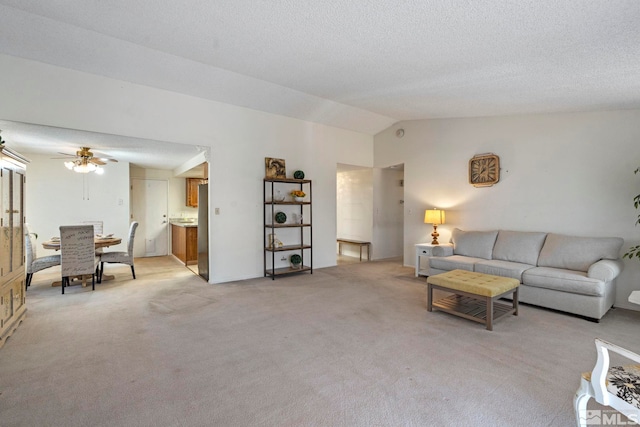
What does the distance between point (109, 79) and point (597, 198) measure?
6.45 meters

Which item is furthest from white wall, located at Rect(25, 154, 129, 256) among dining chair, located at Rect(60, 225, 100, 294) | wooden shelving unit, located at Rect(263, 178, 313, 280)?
wooden shelving unit, located at Rect(263, 178, 313, 280)

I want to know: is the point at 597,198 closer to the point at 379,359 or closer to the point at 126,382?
the point at 379,359

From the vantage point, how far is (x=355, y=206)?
7.39 m

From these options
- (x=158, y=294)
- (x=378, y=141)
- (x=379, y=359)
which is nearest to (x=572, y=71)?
(x=379, y=359)

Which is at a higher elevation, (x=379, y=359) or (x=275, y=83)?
(x=275, y=83)

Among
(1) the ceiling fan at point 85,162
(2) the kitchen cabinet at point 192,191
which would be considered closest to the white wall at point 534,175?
(2) the kitchen cabinet at point 192,191

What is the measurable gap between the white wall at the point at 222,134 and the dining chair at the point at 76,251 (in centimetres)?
148

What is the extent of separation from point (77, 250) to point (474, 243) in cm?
586

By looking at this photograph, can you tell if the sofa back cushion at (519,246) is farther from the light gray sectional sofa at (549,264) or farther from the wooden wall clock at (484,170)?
the wooden wall clock at (484,170)

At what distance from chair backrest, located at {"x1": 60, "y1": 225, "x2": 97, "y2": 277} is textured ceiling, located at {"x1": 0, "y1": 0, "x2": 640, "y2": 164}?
6.98ft

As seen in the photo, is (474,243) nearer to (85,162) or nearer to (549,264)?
(549,264)

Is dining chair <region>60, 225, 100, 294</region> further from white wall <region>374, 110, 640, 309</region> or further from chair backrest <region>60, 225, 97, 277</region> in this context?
white wall <region>374, 110, 640, 309</region>

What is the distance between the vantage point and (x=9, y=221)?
292cm

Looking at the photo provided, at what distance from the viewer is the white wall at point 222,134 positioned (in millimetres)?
3377
